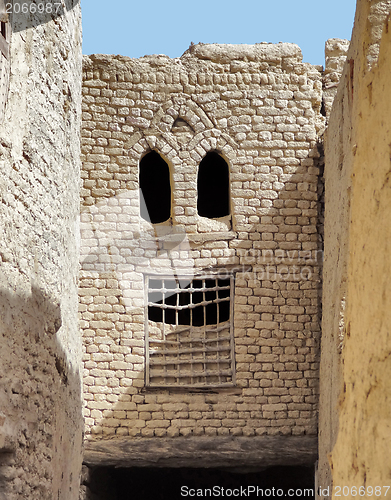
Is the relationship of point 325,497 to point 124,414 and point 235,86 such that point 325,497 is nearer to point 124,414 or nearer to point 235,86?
point 124,414

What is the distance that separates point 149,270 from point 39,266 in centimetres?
234

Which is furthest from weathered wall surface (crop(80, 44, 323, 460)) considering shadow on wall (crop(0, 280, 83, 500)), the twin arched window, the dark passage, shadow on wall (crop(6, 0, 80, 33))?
the dark passage

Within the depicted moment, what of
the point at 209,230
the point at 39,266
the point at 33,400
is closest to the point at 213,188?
the point at 209,230

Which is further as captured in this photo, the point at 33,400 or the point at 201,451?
the point at 201,451

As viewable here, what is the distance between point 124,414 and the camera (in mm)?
7039

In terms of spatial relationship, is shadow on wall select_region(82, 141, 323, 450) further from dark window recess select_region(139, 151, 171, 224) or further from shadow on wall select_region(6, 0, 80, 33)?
shadow on wall select_region(6, 0, 80, 33)

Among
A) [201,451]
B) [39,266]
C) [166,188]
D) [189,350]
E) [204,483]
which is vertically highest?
[166,188]

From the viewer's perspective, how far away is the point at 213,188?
894 cm

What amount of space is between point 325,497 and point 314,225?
3.04m

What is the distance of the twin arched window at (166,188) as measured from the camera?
28.9ft

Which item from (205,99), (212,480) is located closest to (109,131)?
(205,99)

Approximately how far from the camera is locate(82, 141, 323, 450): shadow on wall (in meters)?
7.04

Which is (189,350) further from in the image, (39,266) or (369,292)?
(369,292)

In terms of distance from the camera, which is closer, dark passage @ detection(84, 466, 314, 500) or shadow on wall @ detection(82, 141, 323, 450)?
shadow on wall @ detection(82, 141, 323, 450)
